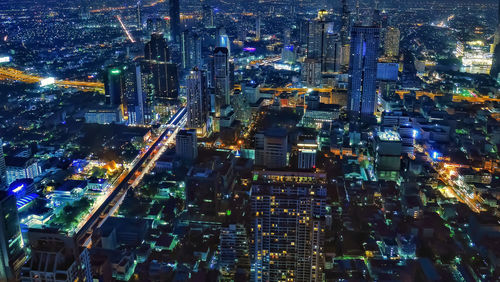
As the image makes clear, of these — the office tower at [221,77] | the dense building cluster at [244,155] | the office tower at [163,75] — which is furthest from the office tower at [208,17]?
the office tower at [221,77]

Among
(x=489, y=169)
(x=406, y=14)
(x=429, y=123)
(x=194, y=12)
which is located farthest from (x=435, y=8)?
(x=489, y=169)

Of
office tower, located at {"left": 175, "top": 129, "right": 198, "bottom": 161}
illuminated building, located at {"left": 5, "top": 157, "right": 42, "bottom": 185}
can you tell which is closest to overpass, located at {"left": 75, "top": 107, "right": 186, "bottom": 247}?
office tower, located at {"left": 175, "top": 129, "right": 198, "bottom": 161}

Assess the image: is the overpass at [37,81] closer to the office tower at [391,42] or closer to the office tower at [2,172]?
the office tower at [2,172]

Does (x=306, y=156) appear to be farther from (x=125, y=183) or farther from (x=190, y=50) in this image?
(x=190, y=50)

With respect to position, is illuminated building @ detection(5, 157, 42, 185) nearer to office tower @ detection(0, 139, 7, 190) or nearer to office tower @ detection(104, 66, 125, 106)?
office tower @ detection(0, 139, 7, 190)

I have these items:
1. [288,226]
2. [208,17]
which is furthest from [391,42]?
[288,226]
